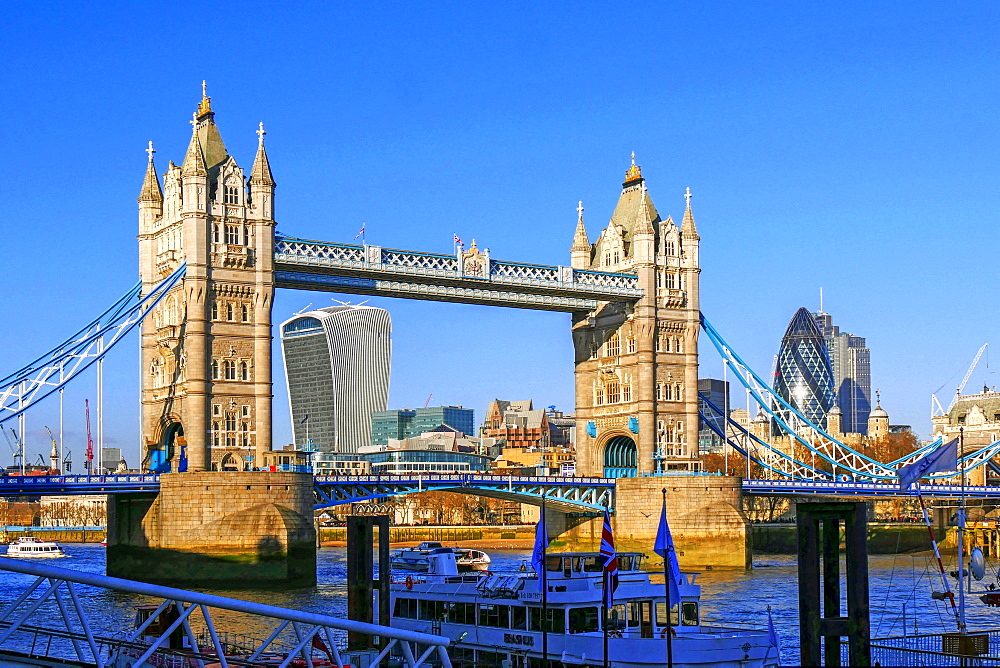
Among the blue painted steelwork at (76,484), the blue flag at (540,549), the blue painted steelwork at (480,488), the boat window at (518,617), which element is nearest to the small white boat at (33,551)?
the blue painted steelwork at (480,488)

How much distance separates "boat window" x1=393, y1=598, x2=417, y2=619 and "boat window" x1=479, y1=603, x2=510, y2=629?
10.0 feet

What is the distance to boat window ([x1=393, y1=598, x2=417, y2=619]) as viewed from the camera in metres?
44.5

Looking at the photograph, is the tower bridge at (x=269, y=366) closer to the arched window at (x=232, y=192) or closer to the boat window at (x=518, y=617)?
the arched window at (x=232, y=192)

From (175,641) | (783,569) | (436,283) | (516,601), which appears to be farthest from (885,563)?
(175,641)

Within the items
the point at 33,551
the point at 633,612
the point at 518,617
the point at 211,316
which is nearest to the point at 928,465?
the point at 633,612

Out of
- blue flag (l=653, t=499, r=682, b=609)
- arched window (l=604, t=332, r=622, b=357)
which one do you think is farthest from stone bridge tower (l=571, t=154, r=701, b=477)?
blue flag (l=653, t=499, r=682, b=609)

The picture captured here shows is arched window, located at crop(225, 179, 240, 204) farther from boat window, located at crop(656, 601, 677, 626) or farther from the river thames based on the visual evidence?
boat window, located at crop(656, 601, 677, 626)

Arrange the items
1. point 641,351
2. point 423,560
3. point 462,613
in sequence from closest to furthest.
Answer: point 462,613
point 423,560
point 641,351

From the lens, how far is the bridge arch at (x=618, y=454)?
326 feet

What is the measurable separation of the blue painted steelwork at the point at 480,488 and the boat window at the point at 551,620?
38.9 meters

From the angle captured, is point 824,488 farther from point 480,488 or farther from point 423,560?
point 423,560

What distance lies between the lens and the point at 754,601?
6525 centimetres

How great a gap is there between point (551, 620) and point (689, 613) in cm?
392

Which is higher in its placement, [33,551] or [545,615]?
[545,615]
